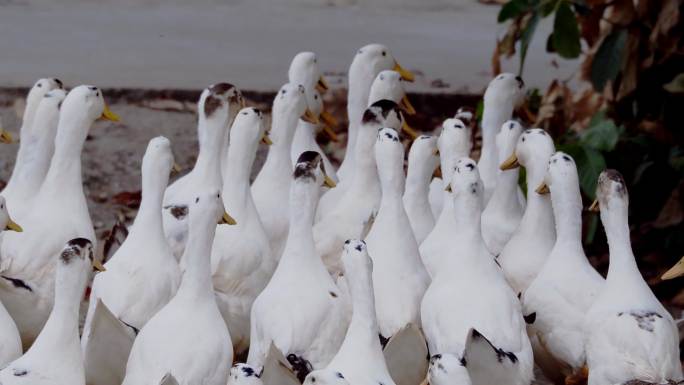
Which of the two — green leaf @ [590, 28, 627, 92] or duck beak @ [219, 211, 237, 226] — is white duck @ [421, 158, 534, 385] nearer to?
duck beak @ [219, 211, 237, 226]

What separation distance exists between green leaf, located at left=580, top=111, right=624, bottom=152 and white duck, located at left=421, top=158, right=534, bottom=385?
145 centimetres

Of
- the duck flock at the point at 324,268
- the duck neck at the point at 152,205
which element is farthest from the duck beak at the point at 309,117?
the duck neck at the point at 152,205

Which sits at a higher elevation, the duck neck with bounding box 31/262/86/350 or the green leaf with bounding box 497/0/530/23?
the green leaf with bounding box 497/0/530/23

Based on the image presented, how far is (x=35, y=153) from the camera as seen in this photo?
6.21 metres

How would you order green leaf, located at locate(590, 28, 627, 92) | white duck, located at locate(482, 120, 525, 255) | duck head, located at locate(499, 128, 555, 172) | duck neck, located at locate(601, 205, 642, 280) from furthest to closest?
green leaf, located at locate(590, 28, 627, 92)
white duck, located at locate(482, 120, 525, 255)
duck head, located at locate(499, 128, 555, 172)
duck neck, located at locate(601, 205, 642, 280)

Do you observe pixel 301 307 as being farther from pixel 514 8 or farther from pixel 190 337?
pixel 514 8

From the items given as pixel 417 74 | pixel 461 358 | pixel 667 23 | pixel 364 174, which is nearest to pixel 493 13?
pixel 417 74

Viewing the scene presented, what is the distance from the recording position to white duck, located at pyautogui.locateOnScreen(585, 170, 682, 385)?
4.83m

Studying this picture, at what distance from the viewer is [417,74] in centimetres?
893

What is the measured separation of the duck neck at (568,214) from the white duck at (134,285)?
1316 mm

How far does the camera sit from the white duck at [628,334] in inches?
190

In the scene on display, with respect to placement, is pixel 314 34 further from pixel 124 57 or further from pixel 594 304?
pixel 594 304

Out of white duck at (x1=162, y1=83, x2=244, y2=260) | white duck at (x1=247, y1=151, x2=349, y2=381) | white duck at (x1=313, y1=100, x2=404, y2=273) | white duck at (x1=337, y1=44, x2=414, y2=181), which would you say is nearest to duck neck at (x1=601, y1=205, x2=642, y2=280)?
white duck at (x1=247, y1=151, x2=349, y2=381)

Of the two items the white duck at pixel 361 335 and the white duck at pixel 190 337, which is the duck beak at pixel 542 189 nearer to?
the white duck at pixel 361 335
